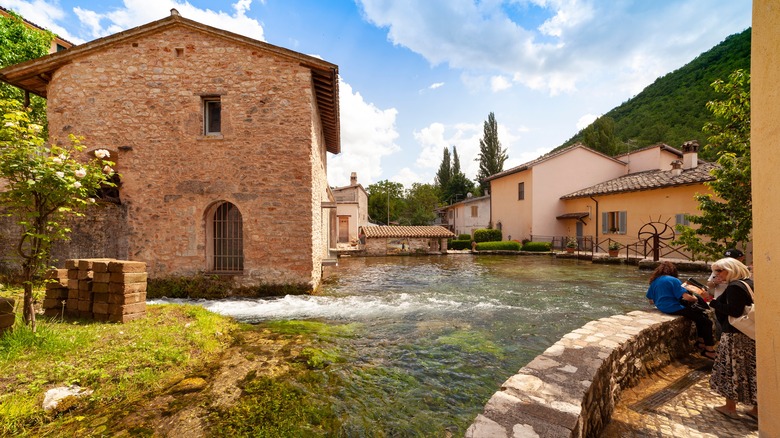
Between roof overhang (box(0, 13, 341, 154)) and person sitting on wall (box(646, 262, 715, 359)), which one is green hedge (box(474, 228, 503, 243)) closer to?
roof overhang (box(0, 13, 341, 154))

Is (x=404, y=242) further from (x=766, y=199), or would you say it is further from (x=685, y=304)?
(x=766, y=199)

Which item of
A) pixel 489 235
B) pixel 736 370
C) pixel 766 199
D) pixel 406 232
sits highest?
pixel 766 199

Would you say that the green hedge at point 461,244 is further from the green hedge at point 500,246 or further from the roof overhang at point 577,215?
the roof overhang at point 577,215

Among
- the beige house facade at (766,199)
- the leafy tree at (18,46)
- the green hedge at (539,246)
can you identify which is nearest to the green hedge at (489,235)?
the green hedge at (539,246)

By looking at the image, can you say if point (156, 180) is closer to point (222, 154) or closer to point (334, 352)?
point (222, 154)

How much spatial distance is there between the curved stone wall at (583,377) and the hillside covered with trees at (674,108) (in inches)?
1283

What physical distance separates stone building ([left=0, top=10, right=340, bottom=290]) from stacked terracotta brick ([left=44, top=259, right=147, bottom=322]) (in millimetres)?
3284

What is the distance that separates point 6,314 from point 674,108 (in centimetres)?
4669

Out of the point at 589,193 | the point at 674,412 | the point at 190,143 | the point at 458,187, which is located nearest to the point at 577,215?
the point at 589,193

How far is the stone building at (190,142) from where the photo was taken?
8.61m

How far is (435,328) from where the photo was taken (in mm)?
6031

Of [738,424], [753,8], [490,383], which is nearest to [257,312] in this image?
[490,383]

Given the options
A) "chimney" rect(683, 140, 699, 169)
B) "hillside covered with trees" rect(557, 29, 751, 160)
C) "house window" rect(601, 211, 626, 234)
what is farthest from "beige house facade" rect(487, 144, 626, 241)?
"hillside covered with trees" rect(557, 29, 751, 160)

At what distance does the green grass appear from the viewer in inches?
120
